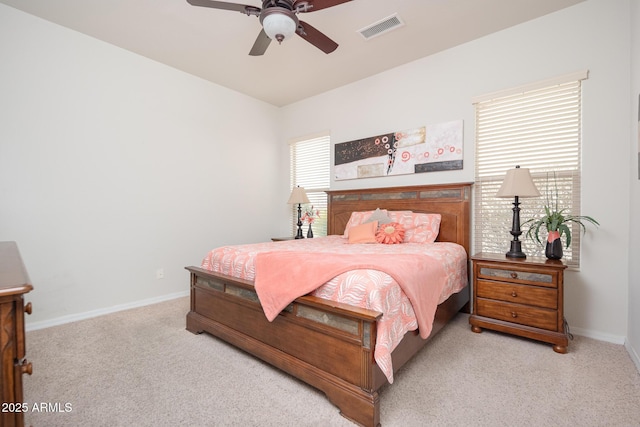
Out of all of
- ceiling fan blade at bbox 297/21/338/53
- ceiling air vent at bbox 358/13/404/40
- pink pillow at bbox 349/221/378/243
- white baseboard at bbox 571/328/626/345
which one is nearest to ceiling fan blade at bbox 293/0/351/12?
ceiling fan blade at bbox 297/21/338/53

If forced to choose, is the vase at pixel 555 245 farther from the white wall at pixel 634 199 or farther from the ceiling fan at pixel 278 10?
the ceiling fan at pixel 278 10

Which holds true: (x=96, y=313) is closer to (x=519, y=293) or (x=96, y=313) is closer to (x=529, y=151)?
(x=519, y=293)

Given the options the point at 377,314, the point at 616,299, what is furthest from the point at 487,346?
the point at 377,314

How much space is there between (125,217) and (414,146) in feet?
11.2

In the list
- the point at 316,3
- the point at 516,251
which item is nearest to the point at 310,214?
the point at 516,251

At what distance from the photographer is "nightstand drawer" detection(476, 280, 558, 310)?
228 centimetres

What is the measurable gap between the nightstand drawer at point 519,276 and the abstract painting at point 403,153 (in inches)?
48.1

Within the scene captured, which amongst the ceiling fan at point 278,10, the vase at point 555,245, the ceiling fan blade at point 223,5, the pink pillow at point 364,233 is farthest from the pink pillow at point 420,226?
the ceiling fan blade at point 223,5

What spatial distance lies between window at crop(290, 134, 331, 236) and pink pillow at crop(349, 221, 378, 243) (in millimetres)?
1345

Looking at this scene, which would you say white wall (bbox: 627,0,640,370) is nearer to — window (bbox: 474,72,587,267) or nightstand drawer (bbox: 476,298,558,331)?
window (bbox: 474,72,587,267)

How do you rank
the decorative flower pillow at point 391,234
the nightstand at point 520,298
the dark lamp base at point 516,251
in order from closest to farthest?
the nightstand at point 520,298 → the dark lamp base at point 516,251 → the decorative flower pillow at point 391,234

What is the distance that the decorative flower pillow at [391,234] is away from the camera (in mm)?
3004

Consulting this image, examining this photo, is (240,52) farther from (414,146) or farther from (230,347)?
(230,347)

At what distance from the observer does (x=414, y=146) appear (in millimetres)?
3561
